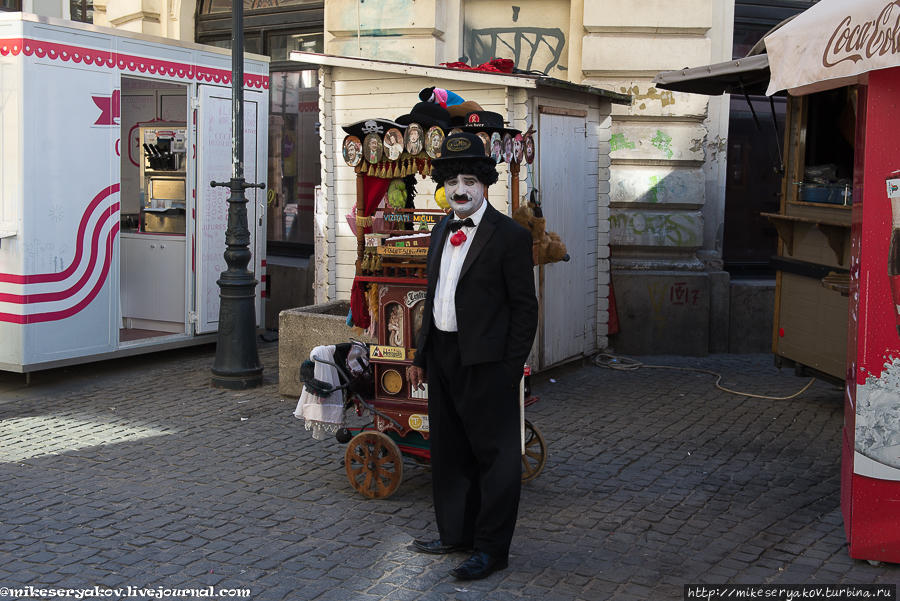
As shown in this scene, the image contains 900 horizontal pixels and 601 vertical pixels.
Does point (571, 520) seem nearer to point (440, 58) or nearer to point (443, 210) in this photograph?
point (443, 210)

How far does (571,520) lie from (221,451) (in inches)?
98.8

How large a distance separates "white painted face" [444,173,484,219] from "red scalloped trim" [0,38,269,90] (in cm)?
487

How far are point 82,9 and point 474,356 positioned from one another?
1354 cm

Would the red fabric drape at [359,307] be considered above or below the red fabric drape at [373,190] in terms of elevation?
below

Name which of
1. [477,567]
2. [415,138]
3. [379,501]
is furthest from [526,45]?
[477,567]

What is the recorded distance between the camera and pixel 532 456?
20.4 feet

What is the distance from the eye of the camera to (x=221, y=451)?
22.5ft

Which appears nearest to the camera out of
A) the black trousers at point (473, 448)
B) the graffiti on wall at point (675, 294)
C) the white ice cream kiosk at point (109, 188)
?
the black trousers at point (473, 448)

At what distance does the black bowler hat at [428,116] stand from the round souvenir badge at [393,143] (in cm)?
9

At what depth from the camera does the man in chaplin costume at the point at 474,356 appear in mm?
4812

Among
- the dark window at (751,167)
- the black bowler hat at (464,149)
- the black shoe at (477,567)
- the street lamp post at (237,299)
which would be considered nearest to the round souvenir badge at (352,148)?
the black bowler hat at (464,149)

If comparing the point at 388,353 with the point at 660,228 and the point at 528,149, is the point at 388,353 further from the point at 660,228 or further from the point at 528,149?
the point at 660,228

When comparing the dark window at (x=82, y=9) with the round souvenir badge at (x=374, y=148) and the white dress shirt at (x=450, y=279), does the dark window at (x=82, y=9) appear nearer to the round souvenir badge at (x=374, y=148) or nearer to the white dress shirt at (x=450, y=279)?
the round souvenir badge at (x=374, y=148)

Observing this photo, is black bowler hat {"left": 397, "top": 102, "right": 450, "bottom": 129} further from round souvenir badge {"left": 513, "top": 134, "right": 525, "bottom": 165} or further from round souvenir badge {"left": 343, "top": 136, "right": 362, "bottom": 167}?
Answer: round souvenir badge {"left": 513, "top": 134, "right": 525, "bottom": 165}
